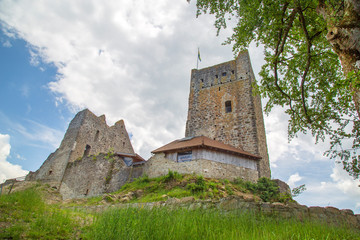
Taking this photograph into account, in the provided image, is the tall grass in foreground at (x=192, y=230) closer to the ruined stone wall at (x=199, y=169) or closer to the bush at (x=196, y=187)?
the bush at (x=196, y=187)

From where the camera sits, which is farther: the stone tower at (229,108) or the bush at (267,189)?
the stone tower at (229,108)

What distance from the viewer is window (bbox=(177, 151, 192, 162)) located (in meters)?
15.0

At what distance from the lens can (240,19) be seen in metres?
9.91

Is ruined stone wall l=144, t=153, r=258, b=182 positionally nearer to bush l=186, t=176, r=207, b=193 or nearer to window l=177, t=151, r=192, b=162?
window l=177, t=151, r=192, b=162

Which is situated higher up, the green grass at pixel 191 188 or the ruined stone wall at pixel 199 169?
the ruined stone wall at pixel 199 169

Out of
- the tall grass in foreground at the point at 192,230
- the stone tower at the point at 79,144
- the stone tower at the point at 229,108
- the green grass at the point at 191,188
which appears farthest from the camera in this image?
the stone tower at the point at 79,144

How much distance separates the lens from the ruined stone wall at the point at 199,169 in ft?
46.8

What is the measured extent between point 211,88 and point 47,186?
58.6ft

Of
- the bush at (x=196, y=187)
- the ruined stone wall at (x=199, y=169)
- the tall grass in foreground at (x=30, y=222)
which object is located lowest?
the tall grass in foreground at (x=30, y=222)

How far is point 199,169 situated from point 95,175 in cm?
937

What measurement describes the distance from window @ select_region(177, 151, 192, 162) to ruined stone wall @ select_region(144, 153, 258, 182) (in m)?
0.28

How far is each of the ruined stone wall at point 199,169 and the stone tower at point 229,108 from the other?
1.72 metres

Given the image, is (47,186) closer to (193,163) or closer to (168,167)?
(168,167)

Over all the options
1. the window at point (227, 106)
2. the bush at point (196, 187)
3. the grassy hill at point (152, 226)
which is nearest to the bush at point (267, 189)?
the bush at point (196, 187)
